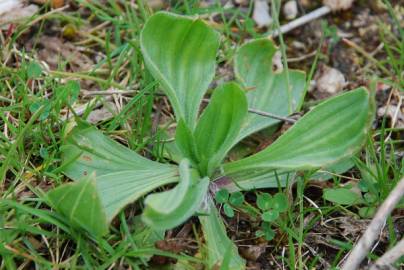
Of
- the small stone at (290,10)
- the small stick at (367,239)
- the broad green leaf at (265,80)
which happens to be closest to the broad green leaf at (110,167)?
the broad green leaf at (265,80)

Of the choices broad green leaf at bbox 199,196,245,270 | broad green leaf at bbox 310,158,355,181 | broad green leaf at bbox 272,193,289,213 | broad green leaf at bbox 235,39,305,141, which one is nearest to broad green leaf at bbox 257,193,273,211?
broad green leaf at bbox 272,193,289,213

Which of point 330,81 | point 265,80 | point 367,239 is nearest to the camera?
point 367,239

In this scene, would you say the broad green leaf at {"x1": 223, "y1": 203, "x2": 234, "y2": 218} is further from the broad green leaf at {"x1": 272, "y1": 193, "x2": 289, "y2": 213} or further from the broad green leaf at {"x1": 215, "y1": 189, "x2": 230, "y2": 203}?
the broad green leaf at {"x1": 272, "y1": 193, "x2": 289, "y2": 213}

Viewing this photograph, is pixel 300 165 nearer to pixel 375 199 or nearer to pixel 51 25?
pixel 375 199

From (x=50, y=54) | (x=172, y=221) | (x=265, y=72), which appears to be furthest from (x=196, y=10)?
(x=172, y=221)

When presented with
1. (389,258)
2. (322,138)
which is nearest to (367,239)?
(389,258)

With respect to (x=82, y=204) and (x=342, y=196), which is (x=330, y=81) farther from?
(x=82, y=204)
